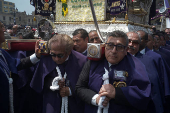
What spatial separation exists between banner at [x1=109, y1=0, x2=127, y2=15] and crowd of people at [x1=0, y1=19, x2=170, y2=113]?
396 cm

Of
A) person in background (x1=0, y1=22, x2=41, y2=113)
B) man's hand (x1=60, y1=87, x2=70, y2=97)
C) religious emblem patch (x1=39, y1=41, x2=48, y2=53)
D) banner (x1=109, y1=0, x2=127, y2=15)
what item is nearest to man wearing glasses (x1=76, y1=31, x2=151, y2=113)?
man's hand (x1=60, y1=87, x2=70, y2=97)

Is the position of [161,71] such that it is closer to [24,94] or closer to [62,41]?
[62,41]

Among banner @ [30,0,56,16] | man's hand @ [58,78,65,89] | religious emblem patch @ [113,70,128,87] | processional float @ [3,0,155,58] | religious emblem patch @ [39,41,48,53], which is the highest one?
banner @ [30,0,56,16]

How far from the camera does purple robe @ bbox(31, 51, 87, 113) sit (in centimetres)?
217

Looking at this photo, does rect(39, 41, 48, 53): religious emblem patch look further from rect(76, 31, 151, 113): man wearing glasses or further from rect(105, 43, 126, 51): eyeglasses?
rect(105, 43, 126, 51): eyeglasses

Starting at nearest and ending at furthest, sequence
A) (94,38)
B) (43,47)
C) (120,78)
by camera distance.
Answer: (120,78), (43,47), (94,38)

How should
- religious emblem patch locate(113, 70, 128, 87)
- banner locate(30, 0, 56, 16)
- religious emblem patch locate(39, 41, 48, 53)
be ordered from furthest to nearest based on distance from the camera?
1. banner locate(30, 0, 56, 16)
2. religious emblem patch locate(39, 41, 48, 53)
3. religious emblem patch locate(113, 70, 128, 87)

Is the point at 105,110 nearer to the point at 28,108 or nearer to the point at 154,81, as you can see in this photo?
the point at 154,81

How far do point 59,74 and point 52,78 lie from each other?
0.15 metres

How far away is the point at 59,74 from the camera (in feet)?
7.12

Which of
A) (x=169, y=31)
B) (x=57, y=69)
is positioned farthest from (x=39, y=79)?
(x=169, y=31)

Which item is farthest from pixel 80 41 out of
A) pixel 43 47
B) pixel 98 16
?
pixel 98 16

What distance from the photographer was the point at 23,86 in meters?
2.79

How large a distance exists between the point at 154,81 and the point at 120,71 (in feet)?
4.00
